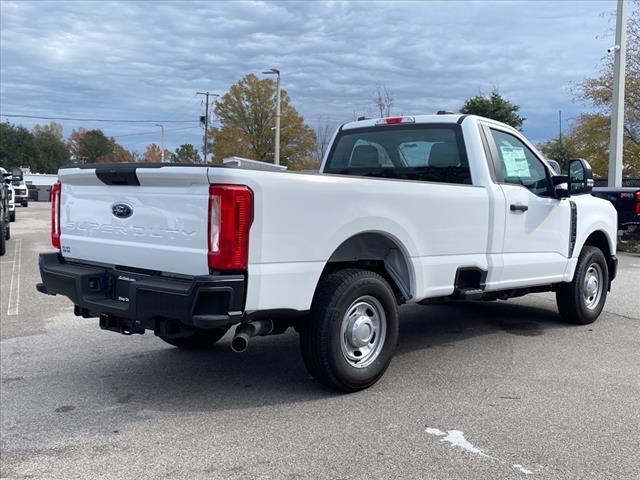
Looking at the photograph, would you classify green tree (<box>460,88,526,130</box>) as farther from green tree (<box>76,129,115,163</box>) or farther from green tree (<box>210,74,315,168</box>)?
green tree (<box>76,129,115,163</box>)

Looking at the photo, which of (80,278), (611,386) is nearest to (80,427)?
(80,278)

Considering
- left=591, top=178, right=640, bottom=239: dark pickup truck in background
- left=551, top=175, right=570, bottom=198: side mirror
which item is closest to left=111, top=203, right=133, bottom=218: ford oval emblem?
left=551, top=175, right=570, bottom=198: side mirror

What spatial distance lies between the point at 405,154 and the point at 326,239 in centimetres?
217

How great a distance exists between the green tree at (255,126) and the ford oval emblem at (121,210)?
151 feet

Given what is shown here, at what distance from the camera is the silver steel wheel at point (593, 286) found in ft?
24.3

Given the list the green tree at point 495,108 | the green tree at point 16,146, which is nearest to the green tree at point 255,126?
the green tree at point 495,108

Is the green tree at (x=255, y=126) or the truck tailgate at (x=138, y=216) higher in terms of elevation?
the green tree at (x=255, y=126)

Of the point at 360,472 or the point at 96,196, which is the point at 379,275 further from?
the point at 96,196

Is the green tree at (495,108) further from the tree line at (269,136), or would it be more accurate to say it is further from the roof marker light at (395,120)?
the roof marker light at (395,120)

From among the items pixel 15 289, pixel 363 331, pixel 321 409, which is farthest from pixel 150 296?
pixel 15 289

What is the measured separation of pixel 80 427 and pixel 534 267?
4269mm

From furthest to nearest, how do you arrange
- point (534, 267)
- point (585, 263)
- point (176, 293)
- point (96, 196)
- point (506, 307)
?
1. point (506, 307)
2. point (585, 263)
3. point (534, 267)
4. point (96, 196)
5. point (176, 293)

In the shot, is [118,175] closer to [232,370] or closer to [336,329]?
[336,329]

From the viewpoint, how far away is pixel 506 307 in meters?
8.62
